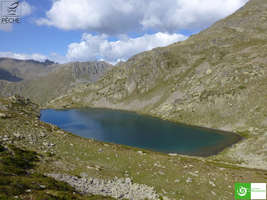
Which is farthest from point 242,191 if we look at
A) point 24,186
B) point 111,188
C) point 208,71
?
point 208,71

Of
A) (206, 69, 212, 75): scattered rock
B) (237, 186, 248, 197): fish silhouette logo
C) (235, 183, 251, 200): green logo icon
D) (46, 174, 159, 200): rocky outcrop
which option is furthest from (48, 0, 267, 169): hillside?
(46, 174, 159, 200): rocky outcrop

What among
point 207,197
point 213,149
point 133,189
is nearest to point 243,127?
point 213,149

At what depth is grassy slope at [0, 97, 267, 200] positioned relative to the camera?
24625 millimetres

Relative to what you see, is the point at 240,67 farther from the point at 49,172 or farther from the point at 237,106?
the point at 49,172

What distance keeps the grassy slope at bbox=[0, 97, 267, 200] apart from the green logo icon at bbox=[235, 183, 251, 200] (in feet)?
2.53

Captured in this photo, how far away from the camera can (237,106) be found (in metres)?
106

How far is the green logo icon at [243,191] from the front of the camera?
24688 millimetres

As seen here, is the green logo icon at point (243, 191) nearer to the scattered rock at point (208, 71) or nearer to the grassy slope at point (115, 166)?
the grassy slope at point (115, 166)

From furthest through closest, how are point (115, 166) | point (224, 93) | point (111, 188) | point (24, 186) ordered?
point (224, 93), point (115, 166), point (111, 188), point (24, 186)

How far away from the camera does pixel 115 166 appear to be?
3072 cm

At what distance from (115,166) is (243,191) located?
19.6 meters

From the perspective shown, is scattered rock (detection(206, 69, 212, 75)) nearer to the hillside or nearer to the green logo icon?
the hillside

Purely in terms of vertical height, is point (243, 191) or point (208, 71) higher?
point (208, 71)

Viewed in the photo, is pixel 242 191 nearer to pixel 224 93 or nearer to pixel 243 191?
pixel 243 191
